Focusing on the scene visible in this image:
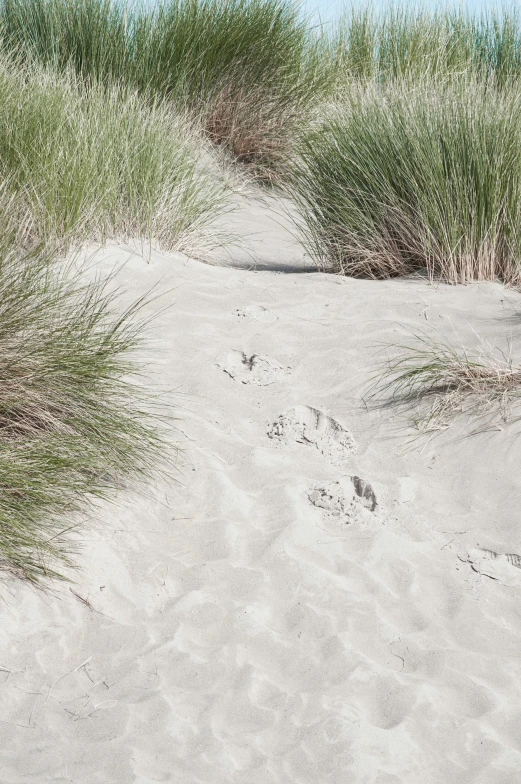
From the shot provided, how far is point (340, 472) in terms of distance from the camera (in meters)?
2.80

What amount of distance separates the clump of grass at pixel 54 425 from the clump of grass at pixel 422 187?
1896mm

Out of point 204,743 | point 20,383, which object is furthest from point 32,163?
point 204,743

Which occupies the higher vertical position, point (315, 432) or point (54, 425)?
point (54, 425)

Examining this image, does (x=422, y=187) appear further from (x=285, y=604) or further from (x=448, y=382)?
(x=285, y=604)

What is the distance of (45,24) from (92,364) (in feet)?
17.0

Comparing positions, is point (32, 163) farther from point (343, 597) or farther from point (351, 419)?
point (343, 597)

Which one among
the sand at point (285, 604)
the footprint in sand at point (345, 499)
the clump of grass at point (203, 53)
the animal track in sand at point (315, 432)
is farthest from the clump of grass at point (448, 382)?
the clump of grass at point (203, 53)

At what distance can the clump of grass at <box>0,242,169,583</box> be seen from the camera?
2.22 m

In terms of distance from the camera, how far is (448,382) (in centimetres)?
305

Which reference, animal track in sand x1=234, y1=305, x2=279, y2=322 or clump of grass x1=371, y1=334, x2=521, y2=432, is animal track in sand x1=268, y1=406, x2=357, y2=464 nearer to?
clump of grass x1=371, y1=334, x2=521, y2=432

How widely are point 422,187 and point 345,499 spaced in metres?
2.02

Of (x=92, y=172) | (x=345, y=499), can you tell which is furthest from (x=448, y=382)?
(x=92, y=172)

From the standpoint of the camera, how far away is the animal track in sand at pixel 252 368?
329 centimetres

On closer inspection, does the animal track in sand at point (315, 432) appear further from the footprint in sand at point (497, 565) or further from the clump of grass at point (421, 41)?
the clump of grass at point (421, 41)
